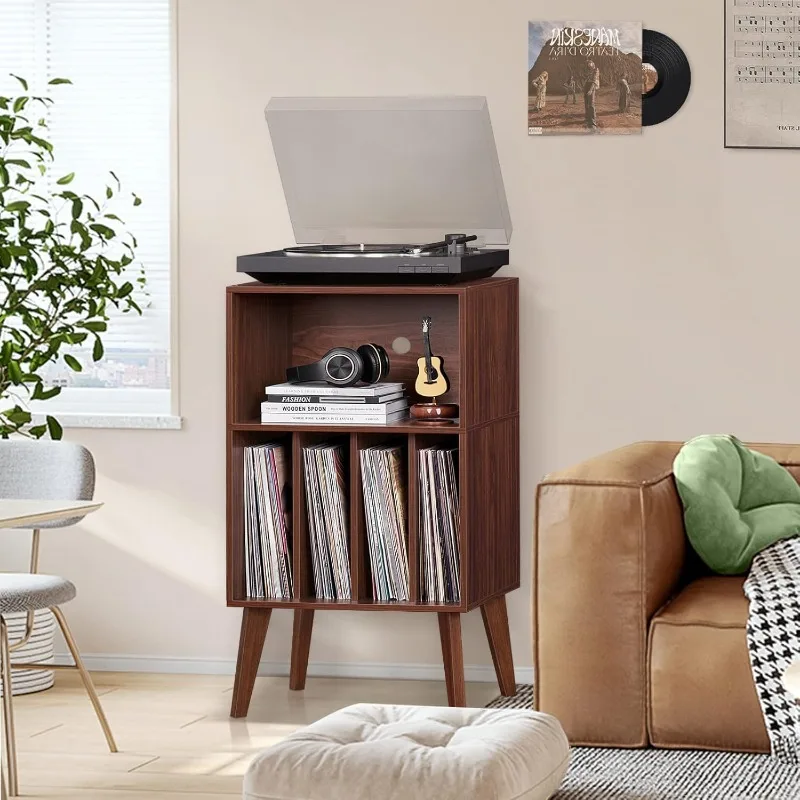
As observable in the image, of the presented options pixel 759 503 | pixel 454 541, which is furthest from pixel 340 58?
pixel 759 503

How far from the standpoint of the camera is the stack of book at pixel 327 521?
3920 millimetres

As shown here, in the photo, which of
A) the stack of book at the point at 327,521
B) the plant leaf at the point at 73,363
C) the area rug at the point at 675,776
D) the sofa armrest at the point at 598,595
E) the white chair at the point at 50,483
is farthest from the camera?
the plant leaf at the point at 73,363

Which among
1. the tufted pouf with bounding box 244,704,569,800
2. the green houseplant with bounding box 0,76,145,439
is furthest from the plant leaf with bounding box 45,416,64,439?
the tufted pouf with bounding box 244,704,569,800

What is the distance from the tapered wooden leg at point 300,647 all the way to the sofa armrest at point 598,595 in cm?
110

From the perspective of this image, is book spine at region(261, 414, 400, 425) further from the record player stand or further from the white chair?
the white chair

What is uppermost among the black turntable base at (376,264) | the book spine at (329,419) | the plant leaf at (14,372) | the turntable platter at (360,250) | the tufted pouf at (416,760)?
the turntable platter at (360,250)

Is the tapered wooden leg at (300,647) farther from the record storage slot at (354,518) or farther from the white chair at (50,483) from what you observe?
the white chair at (50,483)

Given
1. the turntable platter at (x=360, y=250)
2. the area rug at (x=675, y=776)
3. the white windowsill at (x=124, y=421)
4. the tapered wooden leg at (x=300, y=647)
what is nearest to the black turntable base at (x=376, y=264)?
the turntable platter at (x=360, y=250)

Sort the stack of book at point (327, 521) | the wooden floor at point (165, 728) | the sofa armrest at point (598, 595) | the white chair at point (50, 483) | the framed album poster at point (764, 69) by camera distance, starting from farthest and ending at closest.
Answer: the framed album poster at point (764, 69) < the stack of book at point (327, 521) < the white chair at point (50, 483) < the wooden floor at point (165, 728) < the sofa armrest at point (598, 595)

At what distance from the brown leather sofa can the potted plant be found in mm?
1597

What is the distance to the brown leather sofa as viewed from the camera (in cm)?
315

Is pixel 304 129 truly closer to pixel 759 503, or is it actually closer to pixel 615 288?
pixel 615 288

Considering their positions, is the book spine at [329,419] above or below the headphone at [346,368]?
below

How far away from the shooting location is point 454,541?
12.6 feet
